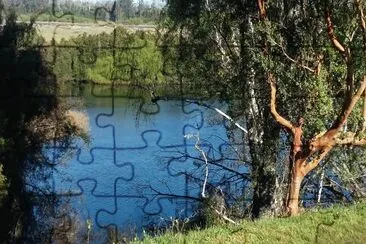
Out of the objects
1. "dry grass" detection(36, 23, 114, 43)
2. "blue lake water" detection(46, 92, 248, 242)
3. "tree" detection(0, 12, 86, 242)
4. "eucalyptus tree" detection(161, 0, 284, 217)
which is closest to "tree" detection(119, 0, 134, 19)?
"dry grass" detection(36, 23, 114, 43)

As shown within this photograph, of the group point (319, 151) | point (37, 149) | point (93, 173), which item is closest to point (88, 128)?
point (37, 149)

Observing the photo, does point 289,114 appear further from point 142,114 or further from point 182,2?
point 142,114

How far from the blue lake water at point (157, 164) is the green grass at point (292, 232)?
5.83 meters

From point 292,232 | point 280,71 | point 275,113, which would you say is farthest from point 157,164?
point 292,232

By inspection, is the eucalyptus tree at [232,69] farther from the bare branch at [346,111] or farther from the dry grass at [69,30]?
the bare branch at [346,111]

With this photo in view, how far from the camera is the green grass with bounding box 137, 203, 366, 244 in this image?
4418 millimetres

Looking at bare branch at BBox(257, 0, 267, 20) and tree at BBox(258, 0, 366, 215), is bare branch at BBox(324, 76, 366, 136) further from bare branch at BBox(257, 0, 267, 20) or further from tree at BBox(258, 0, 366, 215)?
bare branch at BBox(257, 0, 267, 20)

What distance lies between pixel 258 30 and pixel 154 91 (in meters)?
3.87

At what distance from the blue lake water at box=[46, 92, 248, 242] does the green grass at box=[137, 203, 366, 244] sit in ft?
19.1

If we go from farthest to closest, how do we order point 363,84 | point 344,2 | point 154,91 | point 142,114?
point 142,114
point 154,91
point 344,2
point 363,84

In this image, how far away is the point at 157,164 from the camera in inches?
491

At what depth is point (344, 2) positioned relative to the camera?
23.0 feet

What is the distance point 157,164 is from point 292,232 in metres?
8.00
